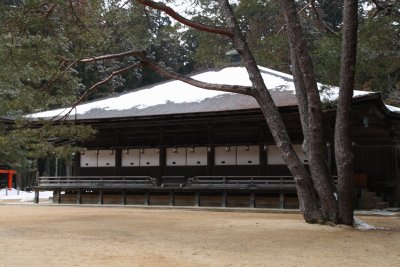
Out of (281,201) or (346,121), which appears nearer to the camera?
(346,121)

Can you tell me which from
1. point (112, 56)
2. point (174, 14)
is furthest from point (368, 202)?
point (112, 56)

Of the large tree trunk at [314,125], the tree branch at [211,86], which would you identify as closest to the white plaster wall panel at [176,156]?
the tree branch at [211,86]

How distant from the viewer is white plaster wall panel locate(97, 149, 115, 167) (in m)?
22.8

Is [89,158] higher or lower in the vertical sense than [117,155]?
lower

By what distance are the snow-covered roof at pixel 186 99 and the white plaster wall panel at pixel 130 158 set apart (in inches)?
77.1

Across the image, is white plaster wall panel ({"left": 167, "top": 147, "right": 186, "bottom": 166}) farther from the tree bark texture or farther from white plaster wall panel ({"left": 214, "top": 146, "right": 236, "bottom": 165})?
the tree bark texture

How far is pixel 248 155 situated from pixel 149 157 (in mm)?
4697

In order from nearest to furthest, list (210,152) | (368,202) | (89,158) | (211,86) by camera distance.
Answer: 1. (211,86)
2. (368,202)
3. (210,152)
4. (89,158)

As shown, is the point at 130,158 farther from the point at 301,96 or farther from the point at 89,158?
the point at 301,96

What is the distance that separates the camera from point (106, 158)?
22.9 m

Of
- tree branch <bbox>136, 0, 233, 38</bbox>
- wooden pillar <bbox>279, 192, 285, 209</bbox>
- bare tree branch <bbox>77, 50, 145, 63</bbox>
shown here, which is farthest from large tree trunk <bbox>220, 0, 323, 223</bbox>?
wooden pillar <bbox>279, 192, 285, 209</bbox>

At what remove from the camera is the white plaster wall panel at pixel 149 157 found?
2186 cm

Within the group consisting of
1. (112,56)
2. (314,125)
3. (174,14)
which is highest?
(174,14)

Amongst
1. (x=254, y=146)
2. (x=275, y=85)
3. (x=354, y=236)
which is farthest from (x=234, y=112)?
(x=354, y=236)
